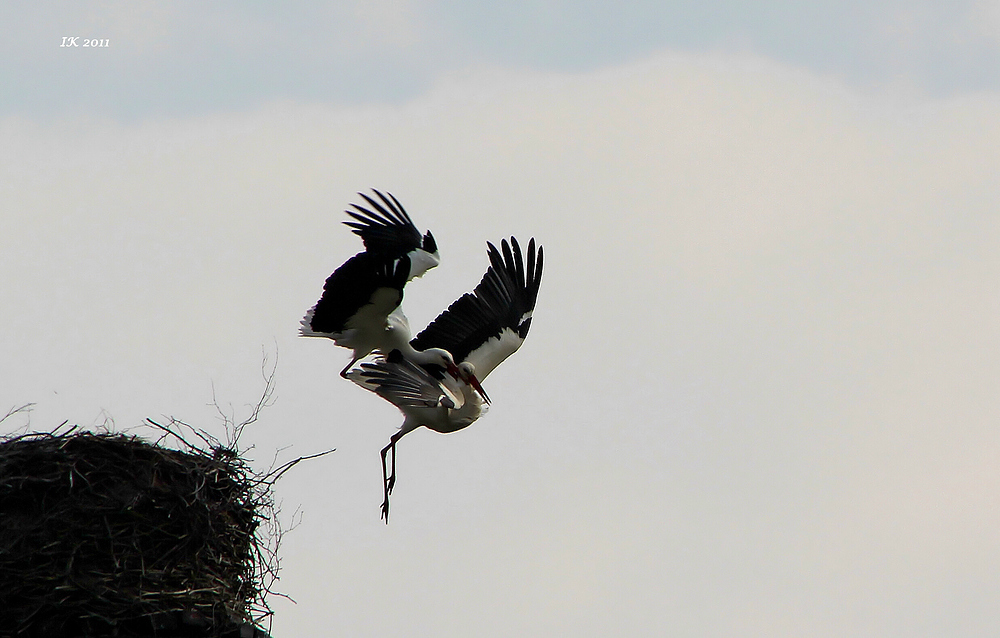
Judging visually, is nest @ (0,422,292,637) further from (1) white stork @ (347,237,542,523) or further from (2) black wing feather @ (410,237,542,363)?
(2) black wing feather @ (410,237,542,363)

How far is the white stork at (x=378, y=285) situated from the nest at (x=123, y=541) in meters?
1.78

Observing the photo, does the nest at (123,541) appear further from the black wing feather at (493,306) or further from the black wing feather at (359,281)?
the black wing feather at (493,306)

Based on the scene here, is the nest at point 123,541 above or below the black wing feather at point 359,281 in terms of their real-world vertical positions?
below

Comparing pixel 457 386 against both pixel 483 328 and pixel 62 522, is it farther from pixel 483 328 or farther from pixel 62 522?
pixel 62 522

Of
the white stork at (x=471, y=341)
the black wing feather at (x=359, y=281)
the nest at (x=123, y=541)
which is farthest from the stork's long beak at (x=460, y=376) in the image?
the nest at (x=123, y=541)

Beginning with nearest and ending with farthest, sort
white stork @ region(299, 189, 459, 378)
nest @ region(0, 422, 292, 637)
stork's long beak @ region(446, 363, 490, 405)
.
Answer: nest @ region(0, 422, 292, 637) < white stork @ region(299, 189, 459, 378) < stork's long beak @ region(446, 363, 490, 405)

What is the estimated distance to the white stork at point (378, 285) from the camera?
891 cm

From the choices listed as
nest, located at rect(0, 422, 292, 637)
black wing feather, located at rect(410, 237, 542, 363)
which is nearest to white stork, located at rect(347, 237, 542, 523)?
black wing feather, located at rect(410, 237, 542, 363)

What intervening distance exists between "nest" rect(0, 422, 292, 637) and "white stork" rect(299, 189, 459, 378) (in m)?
1.78

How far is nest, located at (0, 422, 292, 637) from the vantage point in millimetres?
6828

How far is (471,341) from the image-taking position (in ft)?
34.4

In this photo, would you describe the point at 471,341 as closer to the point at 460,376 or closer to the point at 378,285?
the point at 460,376

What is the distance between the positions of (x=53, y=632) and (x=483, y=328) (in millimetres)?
4499

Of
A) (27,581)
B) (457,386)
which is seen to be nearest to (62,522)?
(27,581)
